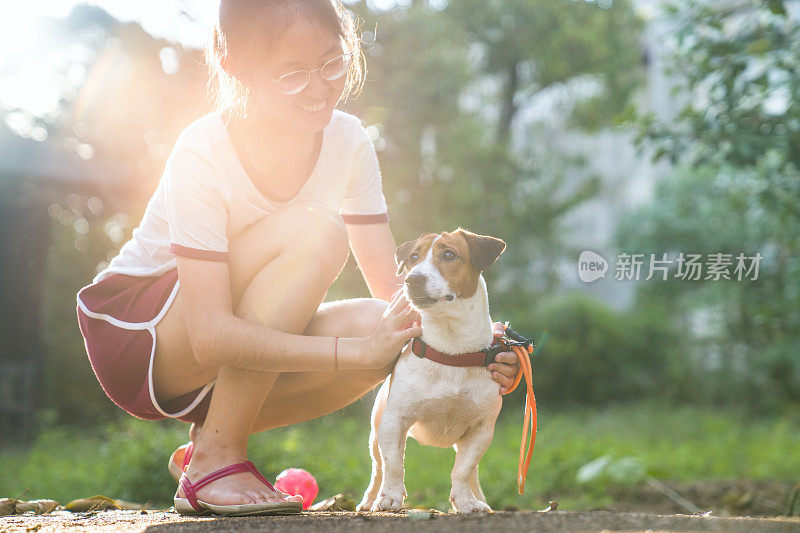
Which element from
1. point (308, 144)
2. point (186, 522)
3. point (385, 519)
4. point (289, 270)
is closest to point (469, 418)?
point (385, 519)

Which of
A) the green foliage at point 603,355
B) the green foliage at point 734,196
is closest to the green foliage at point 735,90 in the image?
the green foliage at point 734,196

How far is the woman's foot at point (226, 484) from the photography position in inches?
82.0

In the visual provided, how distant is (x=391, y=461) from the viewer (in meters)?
2.15

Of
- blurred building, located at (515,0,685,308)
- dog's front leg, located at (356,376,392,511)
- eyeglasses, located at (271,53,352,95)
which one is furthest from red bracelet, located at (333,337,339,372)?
blurred building, located at (515,0,685,308)

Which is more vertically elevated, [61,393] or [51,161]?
[51,161]

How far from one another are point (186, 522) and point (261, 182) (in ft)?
3.06

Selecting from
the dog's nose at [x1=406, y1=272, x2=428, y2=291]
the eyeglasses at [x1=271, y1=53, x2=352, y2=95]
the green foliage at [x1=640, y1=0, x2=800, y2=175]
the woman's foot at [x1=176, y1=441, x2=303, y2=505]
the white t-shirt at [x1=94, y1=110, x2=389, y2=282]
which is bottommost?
the woman's foot at [x1=176, y1=441, x2=303, y2=505]

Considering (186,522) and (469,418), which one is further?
(469,418)

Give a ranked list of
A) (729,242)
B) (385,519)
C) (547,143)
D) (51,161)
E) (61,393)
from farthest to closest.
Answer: (547,143) → (729,242) → (61,393) → (51,161) → (385,519)

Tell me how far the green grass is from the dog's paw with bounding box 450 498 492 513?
6.27 feet

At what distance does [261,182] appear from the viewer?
88.4 inches

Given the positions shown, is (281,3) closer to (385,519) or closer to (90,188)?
(385,519)

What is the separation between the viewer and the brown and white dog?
215cm

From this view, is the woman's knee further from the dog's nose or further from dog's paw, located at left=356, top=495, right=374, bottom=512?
dog's paw, located at left=356, top=495, right=374, bottom=512
